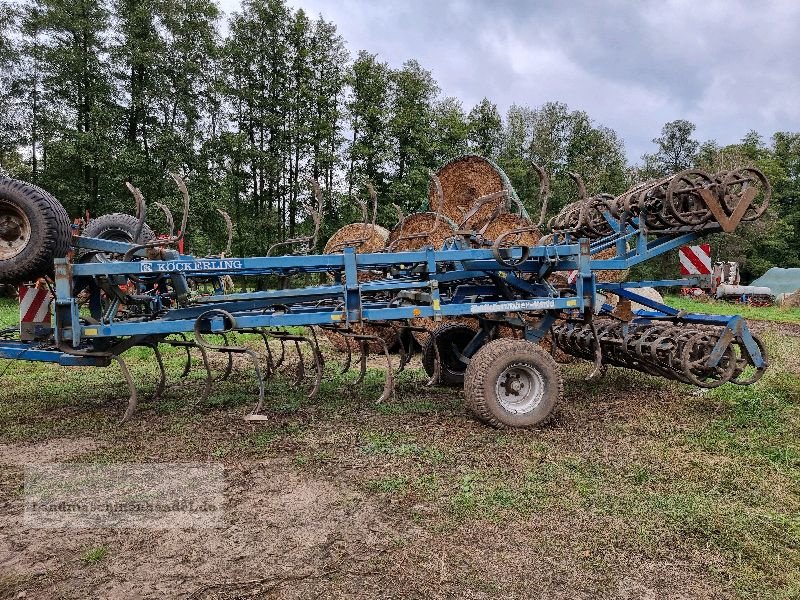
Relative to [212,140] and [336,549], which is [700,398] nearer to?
[336,549]

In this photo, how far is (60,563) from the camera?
2.91m

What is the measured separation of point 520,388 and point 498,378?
34 centimetres

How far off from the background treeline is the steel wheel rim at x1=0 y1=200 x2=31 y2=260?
16.0 m

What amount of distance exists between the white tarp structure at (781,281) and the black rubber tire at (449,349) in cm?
2501

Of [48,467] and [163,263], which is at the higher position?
[163,263]

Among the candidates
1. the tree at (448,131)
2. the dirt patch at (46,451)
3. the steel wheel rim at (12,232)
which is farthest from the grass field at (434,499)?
the tree at (448,131)

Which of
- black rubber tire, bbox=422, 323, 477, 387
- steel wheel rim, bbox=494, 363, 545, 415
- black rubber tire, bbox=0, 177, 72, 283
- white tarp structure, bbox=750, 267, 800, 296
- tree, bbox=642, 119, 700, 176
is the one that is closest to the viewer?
black rubber tire, bbox=0, 177, 72, 283

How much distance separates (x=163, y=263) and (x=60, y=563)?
8.87 ft

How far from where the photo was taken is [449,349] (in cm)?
723

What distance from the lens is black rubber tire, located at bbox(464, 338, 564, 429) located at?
5.12 metres

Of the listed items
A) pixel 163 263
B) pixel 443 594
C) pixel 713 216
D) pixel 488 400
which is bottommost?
pixel 443 594

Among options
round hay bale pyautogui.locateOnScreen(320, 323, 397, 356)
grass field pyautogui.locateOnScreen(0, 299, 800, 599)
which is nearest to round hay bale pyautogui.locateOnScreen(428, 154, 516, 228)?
round hay bale pyautogui.locateOnScreen(320, 323, 397, 356)

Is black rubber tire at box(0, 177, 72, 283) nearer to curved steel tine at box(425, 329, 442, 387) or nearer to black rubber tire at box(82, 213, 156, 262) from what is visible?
black rubber tire at box(82, 213, 156, 262)

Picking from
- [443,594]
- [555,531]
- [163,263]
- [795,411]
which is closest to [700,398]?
[795,411]
